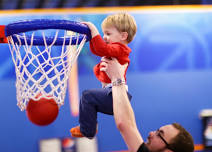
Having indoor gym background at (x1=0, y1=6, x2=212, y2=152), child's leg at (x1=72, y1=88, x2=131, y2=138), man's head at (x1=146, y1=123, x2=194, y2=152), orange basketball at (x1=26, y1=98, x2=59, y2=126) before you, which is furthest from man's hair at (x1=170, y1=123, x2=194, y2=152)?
indoor gym background at (x1=0, y1=6, x2=212, y2=152)

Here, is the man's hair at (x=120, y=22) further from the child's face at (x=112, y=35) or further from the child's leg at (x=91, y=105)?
the child's leg at (x=91, y=105)

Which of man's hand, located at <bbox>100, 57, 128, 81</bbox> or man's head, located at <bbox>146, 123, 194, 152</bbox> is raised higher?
man's hand, located at <bbox>100, 57, 128, 81</bbox>

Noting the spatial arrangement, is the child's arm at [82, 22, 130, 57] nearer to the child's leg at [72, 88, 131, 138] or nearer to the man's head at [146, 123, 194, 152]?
the child's leg at [72, 88, 131, 138]

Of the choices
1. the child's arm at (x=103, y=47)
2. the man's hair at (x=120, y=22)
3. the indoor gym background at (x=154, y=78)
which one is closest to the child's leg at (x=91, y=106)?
the child's arm at (x=103, y=47)

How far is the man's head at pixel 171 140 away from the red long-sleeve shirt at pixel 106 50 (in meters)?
0.43

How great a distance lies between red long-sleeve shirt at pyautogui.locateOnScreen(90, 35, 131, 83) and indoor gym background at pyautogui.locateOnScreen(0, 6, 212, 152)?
6.85 feet

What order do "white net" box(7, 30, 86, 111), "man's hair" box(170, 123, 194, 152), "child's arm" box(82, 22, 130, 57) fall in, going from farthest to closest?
"man's hair" box(170, 123, 194, 152) → "white net" box(7, 30, 86, 111) → "child's arm" box(82, 22, 130, 57)

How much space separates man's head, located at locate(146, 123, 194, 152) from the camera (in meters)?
1.88

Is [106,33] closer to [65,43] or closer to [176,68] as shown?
[65,43]

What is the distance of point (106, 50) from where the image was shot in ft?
5.42

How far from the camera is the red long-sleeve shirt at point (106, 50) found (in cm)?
163

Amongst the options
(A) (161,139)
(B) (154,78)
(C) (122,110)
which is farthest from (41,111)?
(B) (154,78)

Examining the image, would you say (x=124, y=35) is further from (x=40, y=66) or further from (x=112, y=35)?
(x=40, y=66)

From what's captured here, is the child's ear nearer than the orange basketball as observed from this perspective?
No
